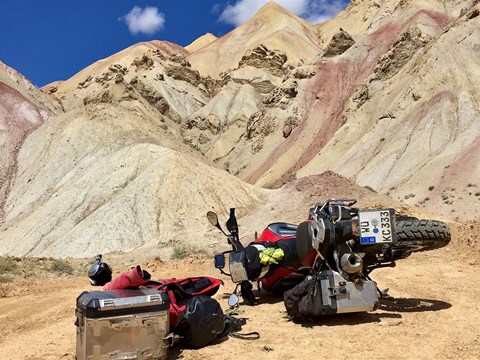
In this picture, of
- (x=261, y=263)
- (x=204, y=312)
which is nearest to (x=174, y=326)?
(x=204, y=312)

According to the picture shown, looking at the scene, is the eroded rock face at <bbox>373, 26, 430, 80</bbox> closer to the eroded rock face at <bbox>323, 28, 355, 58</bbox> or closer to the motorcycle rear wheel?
the eroded rock face at <bbox>323, 28, 355, 58</bbox>

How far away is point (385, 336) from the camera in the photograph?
219 inches

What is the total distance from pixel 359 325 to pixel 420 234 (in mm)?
1440

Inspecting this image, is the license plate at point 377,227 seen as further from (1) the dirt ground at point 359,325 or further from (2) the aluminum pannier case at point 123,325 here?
(2) the aluminum pannier case at point 123,325


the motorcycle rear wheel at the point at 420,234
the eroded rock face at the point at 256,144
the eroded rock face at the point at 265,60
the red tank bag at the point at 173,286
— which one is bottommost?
the red tank bag at the point at 173,286

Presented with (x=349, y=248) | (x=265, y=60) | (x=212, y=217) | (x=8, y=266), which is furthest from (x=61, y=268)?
(x=265, y=60)

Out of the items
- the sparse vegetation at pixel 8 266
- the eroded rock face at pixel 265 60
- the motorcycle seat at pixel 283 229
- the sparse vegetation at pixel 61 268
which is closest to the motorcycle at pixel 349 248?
the motorcycle seat at pixel 283 229

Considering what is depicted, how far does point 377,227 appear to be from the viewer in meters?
6.07

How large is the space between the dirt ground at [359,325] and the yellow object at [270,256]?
2.41ft

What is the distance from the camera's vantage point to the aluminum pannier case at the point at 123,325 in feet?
Answer: 15.6

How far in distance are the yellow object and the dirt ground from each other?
0.73m

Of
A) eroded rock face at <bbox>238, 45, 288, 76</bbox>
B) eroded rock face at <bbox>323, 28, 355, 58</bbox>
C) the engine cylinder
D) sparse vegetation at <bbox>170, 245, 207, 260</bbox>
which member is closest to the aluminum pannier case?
the engine cylinder

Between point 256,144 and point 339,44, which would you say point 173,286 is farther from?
point 339,44

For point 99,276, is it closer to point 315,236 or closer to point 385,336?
point 315,236
